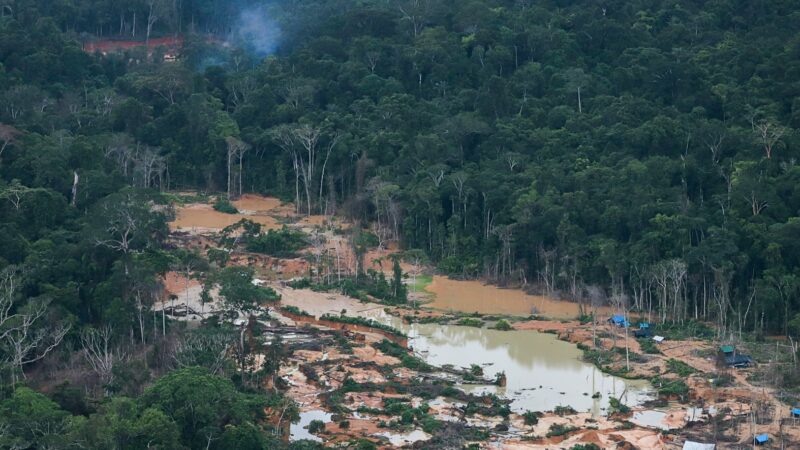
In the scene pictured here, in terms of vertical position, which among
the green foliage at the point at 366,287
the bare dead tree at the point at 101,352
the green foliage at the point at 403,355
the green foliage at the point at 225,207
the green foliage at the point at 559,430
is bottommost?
the green foliage at the point at 559,430

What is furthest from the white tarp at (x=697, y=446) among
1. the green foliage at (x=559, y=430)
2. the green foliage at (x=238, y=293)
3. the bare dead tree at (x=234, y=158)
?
the bare dead tree at (x=234, y=158)

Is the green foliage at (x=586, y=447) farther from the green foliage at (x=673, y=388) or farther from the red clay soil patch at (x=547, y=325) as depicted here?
the red clay soil patch at (x=547, y=325)

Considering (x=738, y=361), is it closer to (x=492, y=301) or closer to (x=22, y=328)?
(x=492, y=301)

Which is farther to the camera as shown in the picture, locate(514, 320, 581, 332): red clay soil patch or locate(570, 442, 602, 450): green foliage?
locate(514, 320, 581, 332): red clay soil patch

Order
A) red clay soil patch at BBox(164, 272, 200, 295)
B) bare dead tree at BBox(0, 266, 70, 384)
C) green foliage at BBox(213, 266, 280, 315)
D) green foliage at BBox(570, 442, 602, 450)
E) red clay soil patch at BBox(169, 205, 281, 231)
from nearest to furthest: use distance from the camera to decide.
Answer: green foliage at BBox(570, 442, 602, 450) < bare dead tree at BBox(0, 266, 70, 384) < green foliage at BBox(213, 266, 280, 315) < red clay soil patch at BBox(164, 272, 200, 295) < red clay soil patch at BBox(169, 205, 281, 231)

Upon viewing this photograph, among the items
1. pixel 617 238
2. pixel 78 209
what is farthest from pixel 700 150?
pixel 78 209

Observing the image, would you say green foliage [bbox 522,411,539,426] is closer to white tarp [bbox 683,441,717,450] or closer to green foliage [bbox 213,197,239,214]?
white tarp [bbox 683,441,717,450]

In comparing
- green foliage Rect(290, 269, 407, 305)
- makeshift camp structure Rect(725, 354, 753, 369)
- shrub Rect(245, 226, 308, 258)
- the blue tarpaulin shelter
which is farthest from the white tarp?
shrub Rect(245, 226, 308, 258)
